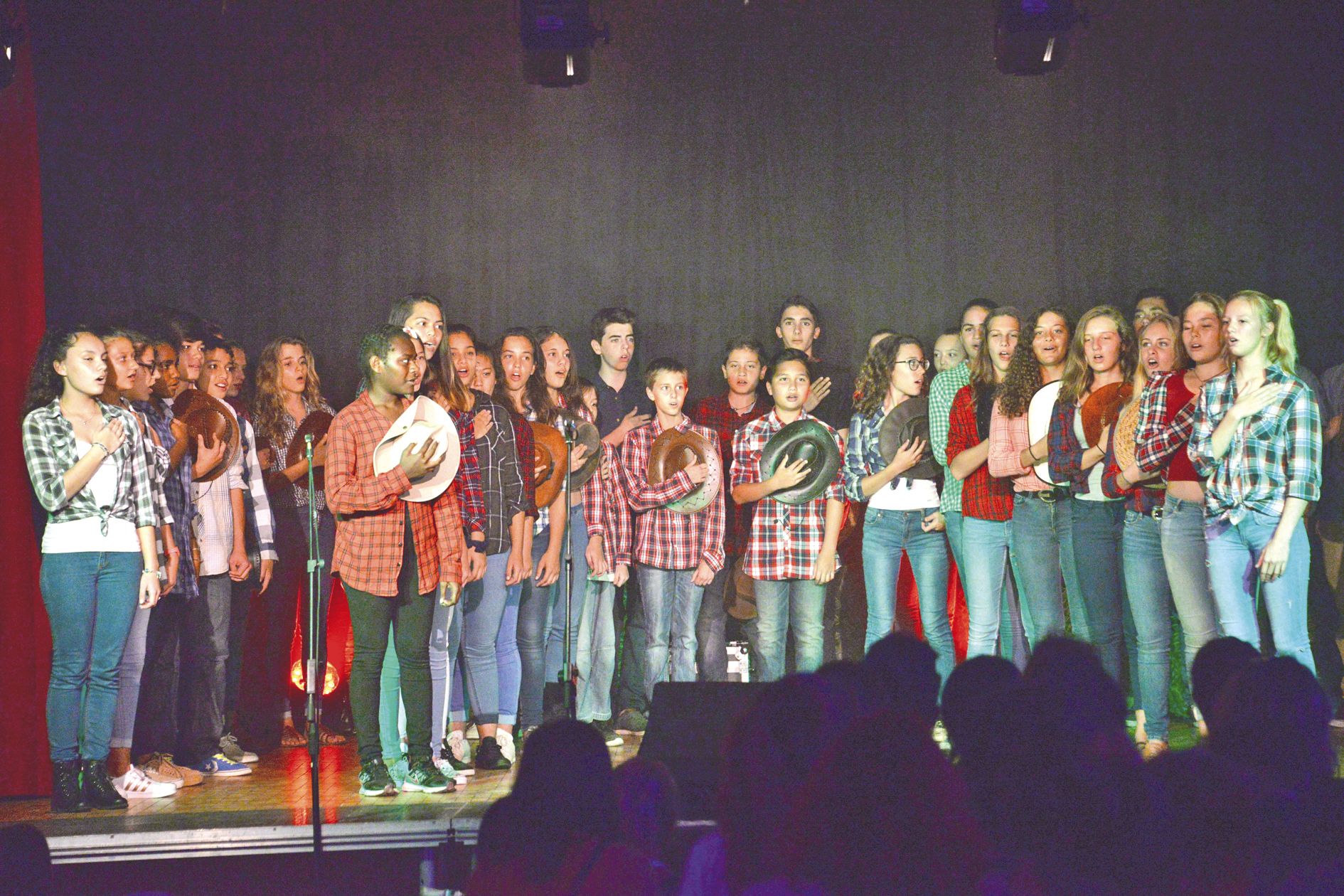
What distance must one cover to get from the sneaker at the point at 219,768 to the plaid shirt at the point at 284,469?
1.11 m

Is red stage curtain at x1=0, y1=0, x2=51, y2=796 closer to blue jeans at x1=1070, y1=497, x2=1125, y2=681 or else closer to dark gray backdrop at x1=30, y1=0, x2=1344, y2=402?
dark gray backdrop at x1=30, y1=0, x2=1344, y2=402

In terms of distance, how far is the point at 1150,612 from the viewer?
14.0ft

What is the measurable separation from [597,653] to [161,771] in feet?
5.74

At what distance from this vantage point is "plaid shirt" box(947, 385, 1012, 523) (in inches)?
184

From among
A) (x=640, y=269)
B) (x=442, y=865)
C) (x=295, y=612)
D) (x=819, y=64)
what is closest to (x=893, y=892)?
(x=442, y=865)

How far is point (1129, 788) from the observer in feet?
5.34

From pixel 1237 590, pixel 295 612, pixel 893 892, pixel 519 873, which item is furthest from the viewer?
pixel 295 612

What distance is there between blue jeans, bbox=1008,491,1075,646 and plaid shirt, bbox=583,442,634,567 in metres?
1.59

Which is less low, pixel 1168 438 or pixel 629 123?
pixel 629 123

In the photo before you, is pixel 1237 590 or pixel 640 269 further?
pixel 640 269

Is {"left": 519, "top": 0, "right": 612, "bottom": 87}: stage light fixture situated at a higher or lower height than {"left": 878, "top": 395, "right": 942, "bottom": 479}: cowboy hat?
higher

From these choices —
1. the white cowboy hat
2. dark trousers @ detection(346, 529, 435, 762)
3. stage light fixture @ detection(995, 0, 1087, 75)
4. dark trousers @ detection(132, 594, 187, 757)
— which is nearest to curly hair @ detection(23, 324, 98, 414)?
dark trousers @ detection(132, 594, 187, 757)

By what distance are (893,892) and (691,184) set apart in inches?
205

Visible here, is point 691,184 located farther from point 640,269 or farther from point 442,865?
point 442,865
